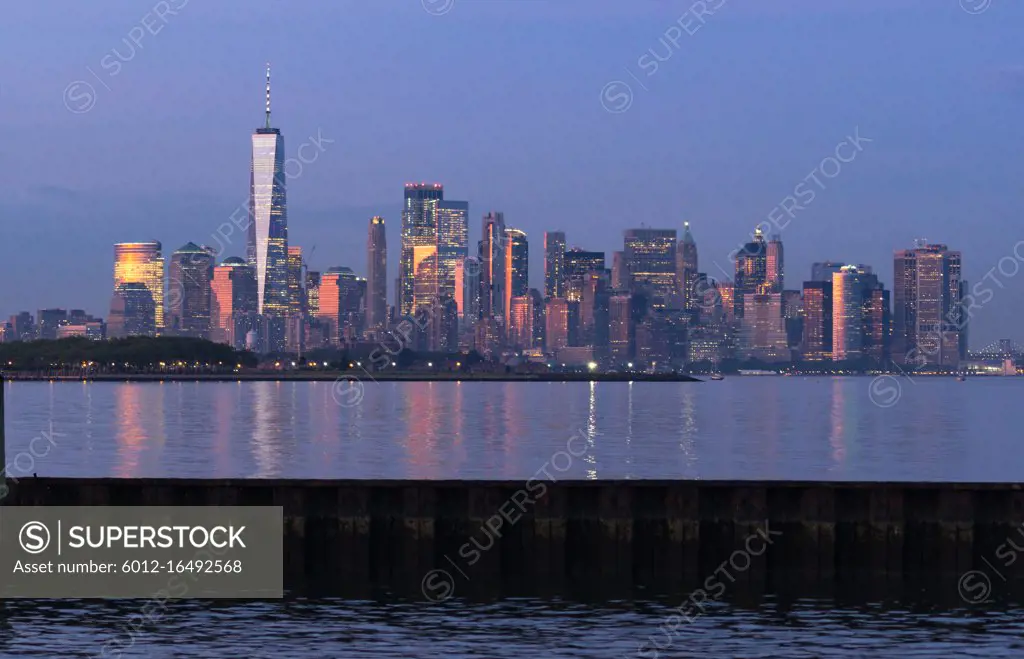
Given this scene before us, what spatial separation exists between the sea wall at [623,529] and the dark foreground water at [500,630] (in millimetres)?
2996

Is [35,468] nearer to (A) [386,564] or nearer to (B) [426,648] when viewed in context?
(A) [386,564]

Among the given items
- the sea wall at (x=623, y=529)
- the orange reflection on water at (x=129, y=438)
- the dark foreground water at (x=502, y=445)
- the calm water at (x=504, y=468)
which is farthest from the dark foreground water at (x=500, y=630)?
the dark foreground water at (x=502, y=445)

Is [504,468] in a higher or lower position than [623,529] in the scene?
lower

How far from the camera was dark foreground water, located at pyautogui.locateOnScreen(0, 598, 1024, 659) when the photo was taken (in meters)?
30.5

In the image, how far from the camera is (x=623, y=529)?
1526 inches

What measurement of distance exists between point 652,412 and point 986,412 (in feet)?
151

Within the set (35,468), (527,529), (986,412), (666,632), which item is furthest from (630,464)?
(986,412)

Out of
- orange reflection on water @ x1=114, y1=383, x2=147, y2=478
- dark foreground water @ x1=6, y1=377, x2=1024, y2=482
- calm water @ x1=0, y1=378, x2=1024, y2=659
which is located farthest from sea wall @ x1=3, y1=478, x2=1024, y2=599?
dark foreground water @ x1=6, y1=377, x2=1024, y2=482

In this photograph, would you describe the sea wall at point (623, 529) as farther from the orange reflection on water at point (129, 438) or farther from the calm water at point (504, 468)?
the orange reflection on water at point (129, 438)

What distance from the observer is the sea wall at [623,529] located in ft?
126

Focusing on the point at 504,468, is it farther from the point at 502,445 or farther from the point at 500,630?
the point at 500,630

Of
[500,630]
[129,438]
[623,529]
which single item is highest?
[623,529]

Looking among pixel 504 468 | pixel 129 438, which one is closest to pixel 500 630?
pixel 504 468

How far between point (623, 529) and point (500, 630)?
717 centimetres
